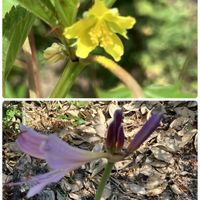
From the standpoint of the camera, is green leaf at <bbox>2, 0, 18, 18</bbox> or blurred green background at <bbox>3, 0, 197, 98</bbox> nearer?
green leaf at <bbox>2, 0, 18, 18</bbox>

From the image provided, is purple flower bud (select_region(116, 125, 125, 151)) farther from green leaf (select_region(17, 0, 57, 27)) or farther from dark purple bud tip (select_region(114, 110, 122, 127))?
green leaf (select_region(17, 0, 57, 27))

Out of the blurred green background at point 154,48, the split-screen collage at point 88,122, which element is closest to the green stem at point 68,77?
the split-screen collage at point 88,122

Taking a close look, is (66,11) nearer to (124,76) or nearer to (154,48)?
(124,76)

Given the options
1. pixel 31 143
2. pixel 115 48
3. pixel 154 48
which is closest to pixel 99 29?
pixel 115 48

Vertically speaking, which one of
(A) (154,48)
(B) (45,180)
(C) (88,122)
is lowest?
(B) (45,180)

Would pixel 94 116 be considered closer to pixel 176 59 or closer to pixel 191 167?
pixel 191 167

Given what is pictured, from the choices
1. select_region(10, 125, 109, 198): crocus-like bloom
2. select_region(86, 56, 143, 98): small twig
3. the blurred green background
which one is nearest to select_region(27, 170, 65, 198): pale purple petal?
select_region(10, 125, 109, 198): crocus-like bloom
